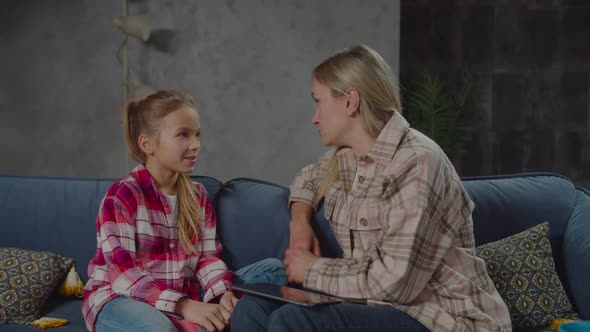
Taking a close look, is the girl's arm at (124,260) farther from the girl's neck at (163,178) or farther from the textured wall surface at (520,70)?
the textured wall surface at (520,70)

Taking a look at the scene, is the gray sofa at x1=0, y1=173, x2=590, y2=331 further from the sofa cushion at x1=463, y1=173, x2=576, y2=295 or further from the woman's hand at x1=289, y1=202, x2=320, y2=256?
the woman's hand at x1=289, y1=202, x2=320, y2=256

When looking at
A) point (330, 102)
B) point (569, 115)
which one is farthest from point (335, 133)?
point (569, 115)

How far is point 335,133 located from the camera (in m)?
2.22

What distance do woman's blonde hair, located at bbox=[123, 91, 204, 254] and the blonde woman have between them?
0.39 metres

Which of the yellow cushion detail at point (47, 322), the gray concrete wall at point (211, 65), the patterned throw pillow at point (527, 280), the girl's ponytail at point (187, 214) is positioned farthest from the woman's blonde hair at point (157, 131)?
the gray concrete wall at point (211, 65)

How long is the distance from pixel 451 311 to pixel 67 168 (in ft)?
9.40

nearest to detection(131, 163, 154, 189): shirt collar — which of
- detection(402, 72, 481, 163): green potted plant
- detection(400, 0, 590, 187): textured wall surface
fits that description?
detection(402, 72, 481, 163): green potted plant

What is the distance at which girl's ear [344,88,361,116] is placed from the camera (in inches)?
85.2

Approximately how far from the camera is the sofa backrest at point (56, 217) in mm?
2783

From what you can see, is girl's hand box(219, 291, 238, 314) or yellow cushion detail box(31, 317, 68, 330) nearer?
girl's hand box(219, 291, 238, 314)

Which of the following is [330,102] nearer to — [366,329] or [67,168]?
[366,329]

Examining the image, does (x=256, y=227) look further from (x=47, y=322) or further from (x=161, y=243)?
(x=47, y=322)

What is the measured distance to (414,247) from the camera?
196 centimetres

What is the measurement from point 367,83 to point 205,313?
0.79m
